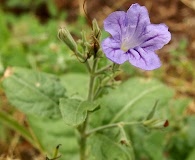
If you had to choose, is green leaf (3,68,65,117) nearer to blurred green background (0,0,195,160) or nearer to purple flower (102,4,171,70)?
blurred green background (0,0,195,160)

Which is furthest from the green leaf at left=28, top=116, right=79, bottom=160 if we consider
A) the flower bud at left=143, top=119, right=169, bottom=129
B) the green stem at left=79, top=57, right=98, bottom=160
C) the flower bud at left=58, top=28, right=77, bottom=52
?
the flower bud at left=58, top=28, right=77, bottom=52

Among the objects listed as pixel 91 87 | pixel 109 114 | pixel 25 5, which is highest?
pixel 91 87

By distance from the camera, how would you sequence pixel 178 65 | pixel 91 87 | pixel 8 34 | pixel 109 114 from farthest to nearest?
pixel 178 65
pixel 8 34
pixel 109 114
pixel 91 87

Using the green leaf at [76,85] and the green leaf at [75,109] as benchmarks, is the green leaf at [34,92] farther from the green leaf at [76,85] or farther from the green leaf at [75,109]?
the green leaf at [75,109]

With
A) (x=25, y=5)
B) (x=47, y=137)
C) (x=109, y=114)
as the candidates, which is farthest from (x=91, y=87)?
(x=25, y=5)

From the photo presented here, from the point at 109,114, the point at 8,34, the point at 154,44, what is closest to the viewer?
the point at 154,44

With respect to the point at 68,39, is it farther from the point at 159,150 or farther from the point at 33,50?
the point at 33,50
